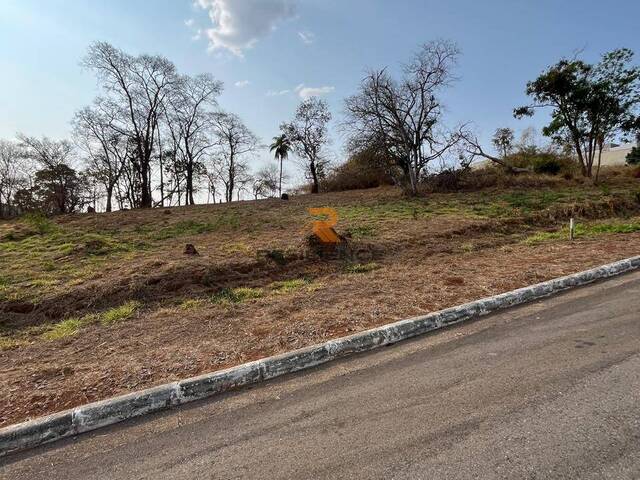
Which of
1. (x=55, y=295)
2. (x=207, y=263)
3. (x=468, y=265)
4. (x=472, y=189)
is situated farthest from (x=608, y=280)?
(x=472, y=189)

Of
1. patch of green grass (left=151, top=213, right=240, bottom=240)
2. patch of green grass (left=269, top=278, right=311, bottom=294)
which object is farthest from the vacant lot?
patch of green grass (left=151, top=213, right=240, bottom=240)

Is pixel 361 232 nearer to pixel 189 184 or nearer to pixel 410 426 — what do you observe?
pixel 410 426

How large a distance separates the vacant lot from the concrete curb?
25 centimetres

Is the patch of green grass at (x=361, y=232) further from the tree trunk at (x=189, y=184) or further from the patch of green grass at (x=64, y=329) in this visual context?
the tree trunk at (x=189, y=184)

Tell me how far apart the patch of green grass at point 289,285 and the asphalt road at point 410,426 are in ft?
8.33

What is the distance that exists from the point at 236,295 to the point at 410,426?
377 cm

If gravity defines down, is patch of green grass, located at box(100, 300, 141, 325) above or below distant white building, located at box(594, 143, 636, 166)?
below

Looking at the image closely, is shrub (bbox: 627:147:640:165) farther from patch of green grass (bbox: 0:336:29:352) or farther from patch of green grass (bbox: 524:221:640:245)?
patch of green grass (bbox: 0:336:29:352)

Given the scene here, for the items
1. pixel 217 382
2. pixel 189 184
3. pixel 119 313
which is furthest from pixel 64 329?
pixel 189 184

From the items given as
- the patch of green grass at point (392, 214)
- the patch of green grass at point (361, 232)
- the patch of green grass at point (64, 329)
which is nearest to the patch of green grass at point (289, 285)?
the patch of green grass at point (64, 329)

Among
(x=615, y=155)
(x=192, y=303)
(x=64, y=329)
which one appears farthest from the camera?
(x=615, y=155)

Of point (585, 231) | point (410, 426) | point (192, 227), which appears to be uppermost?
point (192, 227)

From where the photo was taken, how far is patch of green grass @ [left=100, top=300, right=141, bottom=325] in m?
4.68

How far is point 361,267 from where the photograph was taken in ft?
22.3
